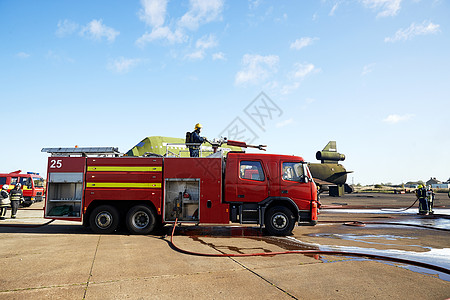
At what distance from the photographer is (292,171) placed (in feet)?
32.6

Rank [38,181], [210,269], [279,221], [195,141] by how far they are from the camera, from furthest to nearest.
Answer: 1. [38,181]
2. [195,141]
3. [279,221]
4. [210,269]

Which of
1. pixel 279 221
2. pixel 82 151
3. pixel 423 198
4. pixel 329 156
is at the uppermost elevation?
pixel 329 156

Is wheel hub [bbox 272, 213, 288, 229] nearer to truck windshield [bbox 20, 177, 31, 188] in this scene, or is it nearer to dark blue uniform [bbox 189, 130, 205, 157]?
dark blue uniform [bbox 189, 130, 205, 157]

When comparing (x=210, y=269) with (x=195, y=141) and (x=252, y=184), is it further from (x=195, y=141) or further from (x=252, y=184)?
(x=195, y=141)

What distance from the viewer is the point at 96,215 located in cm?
982

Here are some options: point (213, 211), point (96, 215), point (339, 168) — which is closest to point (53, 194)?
point (96, 215)

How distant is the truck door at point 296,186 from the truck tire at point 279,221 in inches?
17.8

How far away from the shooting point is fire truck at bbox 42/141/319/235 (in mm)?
9688

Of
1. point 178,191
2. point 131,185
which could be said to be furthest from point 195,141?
point 131,185

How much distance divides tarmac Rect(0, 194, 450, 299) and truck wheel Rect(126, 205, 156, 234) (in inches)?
12.5

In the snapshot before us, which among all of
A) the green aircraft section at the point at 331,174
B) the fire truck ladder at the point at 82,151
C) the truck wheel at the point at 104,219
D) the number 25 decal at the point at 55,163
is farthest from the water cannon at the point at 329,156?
the number 25 decal at the point at 55,163

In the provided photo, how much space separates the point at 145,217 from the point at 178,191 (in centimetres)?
136

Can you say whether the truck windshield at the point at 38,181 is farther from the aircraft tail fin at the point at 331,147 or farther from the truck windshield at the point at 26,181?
the aircraft tail fin at the point at 331,147

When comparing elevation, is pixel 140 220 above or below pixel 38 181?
below
